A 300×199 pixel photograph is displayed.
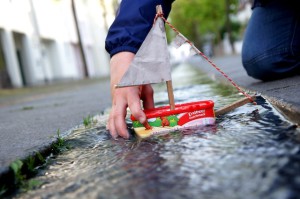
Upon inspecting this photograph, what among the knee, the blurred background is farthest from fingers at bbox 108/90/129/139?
the blurred background

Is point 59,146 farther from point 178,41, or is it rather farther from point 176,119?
point 178,41

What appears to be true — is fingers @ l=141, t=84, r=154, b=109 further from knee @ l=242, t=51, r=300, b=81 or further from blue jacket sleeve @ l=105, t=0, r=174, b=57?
knee @ l=242, t=51, r=300, b=81

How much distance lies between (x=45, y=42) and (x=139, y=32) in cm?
2005

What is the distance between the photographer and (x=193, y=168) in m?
1.06

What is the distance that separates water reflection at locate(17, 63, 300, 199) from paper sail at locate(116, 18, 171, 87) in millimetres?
242

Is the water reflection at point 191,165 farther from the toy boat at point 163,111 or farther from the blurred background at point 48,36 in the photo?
the blurred background at point 48,36

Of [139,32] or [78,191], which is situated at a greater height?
[139,32]

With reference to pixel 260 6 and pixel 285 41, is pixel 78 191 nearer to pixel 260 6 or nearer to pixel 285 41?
pixel 285 41

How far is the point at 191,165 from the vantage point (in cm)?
110

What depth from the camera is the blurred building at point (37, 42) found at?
14836 mm

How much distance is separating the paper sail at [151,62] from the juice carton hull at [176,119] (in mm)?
145

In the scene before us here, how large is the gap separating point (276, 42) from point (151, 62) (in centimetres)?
146

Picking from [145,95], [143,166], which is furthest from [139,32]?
[143,166]

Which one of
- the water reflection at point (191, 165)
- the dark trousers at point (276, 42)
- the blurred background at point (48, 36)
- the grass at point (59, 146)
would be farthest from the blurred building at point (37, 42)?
the water reflection at point (191, 165)
